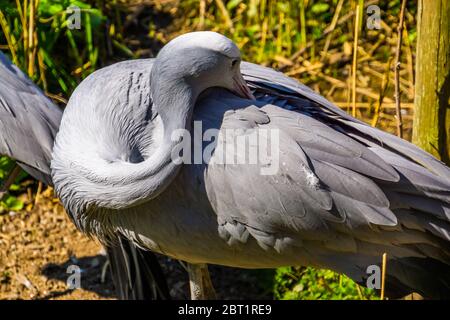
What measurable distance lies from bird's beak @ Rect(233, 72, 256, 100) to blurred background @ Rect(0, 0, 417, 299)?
25.2 inches

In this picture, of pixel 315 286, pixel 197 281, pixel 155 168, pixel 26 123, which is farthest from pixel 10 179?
pixel 155 168

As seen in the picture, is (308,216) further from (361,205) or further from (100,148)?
(100,148)

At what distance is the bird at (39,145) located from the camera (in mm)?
3557

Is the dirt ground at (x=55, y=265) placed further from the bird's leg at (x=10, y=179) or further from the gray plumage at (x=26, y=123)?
the gray plumage at (x=26, y=123)

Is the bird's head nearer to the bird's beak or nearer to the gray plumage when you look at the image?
the bird's beak

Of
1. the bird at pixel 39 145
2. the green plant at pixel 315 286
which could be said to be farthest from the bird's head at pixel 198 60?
the green plant at pixel 315 286

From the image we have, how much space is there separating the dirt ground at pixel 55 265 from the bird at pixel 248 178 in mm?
954

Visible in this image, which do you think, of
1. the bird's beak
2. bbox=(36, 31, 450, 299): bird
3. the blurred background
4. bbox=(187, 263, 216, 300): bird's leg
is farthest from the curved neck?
the blurred background

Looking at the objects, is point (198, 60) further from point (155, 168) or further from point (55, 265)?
point (55, 265)

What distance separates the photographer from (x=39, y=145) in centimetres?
357

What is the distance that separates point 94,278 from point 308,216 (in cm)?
154

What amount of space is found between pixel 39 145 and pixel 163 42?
1689 mm
